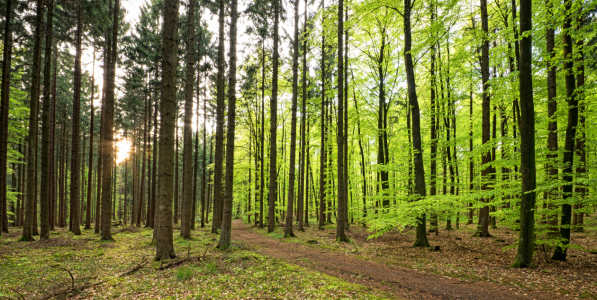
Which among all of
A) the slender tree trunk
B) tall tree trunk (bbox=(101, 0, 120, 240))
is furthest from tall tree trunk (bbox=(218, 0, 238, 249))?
tall tree trunk (bbox=(101, 0, 120, 240))

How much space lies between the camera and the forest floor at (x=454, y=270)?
6020 millimetres

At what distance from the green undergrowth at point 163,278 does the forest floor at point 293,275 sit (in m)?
0.02

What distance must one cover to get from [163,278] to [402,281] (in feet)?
21.2

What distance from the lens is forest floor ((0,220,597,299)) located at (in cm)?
574

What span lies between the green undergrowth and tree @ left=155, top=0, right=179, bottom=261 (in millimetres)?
932

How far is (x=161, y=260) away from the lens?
26.9 ft

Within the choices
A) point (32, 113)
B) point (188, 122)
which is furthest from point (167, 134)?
point (32, 113)

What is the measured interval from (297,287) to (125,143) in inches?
1266

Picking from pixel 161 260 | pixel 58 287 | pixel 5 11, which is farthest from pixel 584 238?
pixel 5 11

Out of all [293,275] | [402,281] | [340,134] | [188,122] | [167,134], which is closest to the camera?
[402,281]

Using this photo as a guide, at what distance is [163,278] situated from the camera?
22.0 feet

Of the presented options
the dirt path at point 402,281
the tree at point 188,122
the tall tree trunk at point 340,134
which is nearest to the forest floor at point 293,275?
the dirt path at point 402,281

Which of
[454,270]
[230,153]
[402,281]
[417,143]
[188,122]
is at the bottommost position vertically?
[454,270]

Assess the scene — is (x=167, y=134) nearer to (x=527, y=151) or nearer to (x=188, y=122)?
(x=188, y=122)
